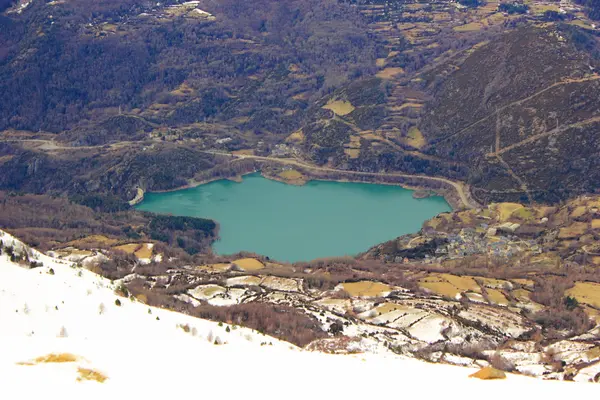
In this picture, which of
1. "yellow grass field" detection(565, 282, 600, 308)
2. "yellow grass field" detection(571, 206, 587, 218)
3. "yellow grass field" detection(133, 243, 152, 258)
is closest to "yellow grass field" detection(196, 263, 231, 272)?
"yellow grass field" detection(133, 243, 152, 258)

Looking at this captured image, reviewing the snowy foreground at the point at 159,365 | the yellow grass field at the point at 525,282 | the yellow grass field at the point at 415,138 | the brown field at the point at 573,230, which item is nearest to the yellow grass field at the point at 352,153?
the yellow grass field at the point at 415,138

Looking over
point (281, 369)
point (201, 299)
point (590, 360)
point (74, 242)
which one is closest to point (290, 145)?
point (74, 242)

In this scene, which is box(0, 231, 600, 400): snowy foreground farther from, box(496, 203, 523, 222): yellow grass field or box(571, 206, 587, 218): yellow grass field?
box(496, 203, 523, 222): yellow grass field

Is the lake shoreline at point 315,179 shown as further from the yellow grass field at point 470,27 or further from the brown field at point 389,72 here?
the yellow grass field at point 470,27

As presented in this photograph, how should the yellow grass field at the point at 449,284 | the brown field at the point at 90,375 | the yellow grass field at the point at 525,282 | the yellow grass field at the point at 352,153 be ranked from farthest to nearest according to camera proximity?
the yellow grass field at the point at 352,153, the yellow grass field at the point at 525,282, the yellow grass field at the point at 449,284, the brown field at the point at 90,375

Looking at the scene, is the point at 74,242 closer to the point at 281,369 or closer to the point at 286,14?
the point at 281,369

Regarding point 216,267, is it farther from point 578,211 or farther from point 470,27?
point 470,27

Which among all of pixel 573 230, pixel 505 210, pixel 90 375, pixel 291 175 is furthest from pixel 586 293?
pixel 291 175
